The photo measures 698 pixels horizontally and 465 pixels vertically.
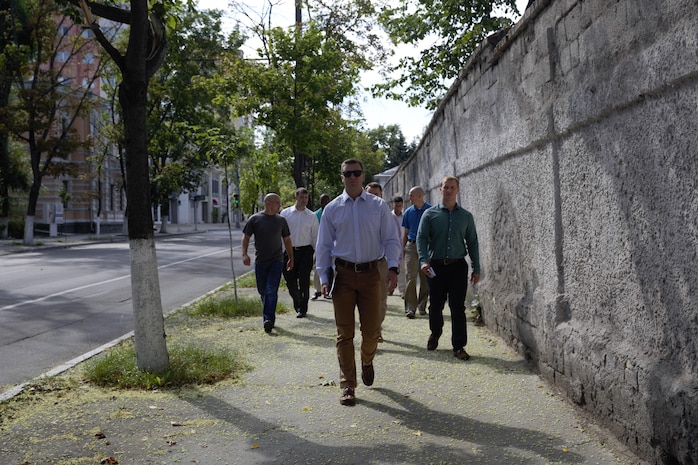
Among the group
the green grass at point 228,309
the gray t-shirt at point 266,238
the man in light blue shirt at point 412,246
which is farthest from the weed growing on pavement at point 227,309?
the man in light blue shirt at point 412,246

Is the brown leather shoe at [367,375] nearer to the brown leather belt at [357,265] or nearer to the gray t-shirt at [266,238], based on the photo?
the brown leather belt at [357,265]

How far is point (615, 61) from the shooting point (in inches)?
172

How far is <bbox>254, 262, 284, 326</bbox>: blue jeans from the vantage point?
9.02 metres

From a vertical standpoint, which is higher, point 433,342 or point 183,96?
point 183,96

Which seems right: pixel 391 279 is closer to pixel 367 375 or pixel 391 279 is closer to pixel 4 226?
pixel 367 375

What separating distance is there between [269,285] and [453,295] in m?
2.84

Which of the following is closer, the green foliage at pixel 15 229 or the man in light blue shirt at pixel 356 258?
the man in light blue shirt at pixel 356 258

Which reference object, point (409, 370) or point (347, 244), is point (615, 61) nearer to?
point (347, 244)

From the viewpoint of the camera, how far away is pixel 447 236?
23.4ft

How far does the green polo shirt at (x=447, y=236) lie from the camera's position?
23.4 feet

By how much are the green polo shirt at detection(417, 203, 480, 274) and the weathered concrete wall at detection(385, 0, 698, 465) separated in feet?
1.52

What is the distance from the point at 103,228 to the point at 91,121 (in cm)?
831

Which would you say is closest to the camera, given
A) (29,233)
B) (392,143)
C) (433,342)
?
(433,342)

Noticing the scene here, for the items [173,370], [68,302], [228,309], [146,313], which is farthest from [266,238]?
[68,302]
